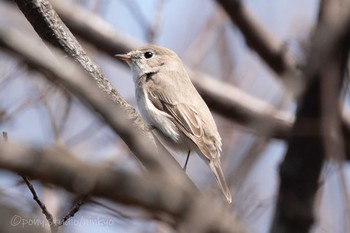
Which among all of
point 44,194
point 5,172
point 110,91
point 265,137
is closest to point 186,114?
point 44,194

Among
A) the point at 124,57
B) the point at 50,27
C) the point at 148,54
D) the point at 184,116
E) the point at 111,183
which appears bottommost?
the point at 184,116

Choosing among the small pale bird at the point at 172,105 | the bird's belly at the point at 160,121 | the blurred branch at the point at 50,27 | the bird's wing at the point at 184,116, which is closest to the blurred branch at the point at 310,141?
the blurred branch at the point at 50,27

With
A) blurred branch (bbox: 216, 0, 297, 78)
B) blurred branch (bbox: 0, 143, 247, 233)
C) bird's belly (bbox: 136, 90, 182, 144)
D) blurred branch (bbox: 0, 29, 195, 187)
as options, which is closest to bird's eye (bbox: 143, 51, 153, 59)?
bird's belly (bbox: 136, 90, 182, 144)

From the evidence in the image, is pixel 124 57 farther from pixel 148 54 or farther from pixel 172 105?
pixel 172 105

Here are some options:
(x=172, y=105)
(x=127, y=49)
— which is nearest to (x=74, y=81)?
(x=172, y=105)

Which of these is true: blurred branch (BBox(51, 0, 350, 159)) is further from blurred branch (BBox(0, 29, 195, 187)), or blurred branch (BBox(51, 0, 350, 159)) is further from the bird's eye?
blurred branch (BBox(0, 29, 195, 187))

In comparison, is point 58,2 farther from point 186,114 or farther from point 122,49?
point 186,114
